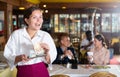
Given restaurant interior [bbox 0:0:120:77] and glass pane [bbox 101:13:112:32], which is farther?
glass pane [bbox 101:13:112:32]

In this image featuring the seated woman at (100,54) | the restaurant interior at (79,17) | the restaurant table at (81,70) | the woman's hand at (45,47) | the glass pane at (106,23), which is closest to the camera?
the woman's hand at (45,47)

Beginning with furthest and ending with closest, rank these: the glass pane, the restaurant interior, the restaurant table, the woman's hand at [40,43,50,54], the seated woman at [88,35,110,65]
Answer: the glass pane → the restaurant interior → the seated woman at [88,35,110,65] → the restaurant table → the woman's hand at [40,43,50,54]

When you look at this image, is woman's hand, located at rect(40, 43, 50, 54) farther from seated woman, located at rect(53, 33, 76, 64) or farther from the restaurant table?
seated woman, located at rect(53, 33, 76, 64)

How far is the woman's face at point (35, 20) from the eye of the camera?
2129 millimetres

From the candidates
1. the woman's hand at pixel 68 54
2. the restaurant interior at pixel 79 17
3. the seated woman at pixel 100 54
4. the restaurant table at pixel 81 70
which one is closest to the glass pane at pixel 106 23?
the restaurant interior at pixel 79 17

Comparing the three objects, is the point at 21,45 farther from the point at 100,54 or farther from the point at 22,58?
the point at 100,54

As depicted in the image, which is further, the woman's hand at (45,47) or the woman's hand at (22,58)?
the woman's hand at (45,47)

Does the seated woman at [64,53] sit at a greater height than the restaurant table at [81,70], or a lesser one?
greater

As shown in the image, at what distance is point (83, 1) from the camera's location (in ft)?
41.2

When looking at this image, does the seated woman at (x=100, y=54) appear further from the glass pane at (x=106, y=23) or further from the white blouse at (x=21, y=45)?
the glass pane at (x=106, y=23)

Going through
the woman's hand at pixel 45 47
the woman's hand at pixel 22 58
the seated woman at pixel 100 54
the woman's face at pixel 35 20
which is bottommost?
the seated woman at pixel 100 54

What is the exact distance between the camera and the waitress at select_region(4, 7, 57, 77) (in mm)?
2127

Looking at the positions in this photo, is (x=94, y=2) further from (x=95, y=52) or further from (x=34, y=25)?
(x=34, y=25)

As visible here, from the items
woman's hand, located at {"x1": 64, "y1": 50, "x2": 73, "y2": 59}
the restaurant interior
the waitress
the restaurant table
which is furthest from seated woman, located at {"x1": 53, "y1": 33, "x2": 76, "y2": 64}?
the restaurant interior
